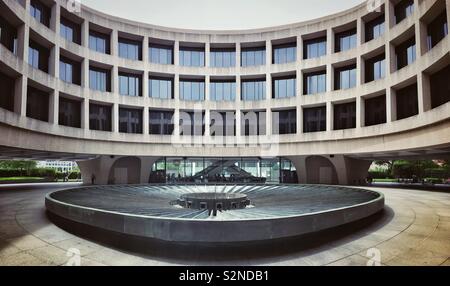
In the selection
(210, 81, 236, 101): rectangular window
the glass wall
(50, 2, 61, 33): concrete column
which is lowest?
the glass wall

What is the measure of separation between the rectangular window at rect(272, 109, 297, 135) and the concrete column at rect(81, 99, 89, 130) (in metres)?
22.5

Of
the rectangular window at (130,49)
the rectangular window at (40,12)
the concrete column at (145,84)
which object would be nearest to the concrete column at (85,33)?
the rectangular window at (40,12)

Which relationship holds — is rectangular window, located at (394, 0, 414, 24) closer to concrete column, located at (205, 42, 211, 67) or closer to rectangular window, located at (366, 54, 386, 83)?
rectangular window, located at (366, 54, 386, 83)

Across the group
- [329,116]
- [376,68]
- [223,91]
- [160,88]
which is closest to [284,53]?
[223,91]

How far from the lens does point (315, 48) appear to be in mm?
35875

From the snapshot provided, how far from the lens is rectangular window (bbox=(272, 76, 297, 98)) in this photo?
36875 mm

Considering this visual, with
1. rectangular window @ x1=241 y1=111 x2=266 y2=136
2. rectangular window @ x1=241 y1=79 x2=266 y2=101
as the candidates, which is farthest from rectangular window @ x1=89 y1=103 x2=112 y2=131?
rectangular window @ x1=241 y1=79 x2=266 y2=101

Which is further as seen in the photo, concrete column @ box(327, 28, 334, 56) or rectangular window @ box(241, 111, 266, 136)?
rectangular window @ box(241, 111, 266, 136)

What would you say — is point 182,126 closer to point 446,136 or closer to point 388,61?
point 388,61

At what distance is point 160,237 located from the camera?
8.27 m

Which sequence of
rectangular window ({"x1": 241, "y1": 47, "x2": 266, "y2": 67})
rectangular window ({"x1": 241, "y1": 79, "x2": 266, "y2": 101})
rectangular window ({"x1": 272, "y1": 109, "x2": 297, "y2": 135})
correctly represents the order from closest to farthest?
rectangular window ({"x1": 272, "y1": 109, "x2": 297, "y2": 135})
rectangular window ({"x1": 241, "y1": 79, "x2": 266, "y2": 101})
rectangular window ({"x1": 241, "y1": 47, "x2": 266, "y2": 67})

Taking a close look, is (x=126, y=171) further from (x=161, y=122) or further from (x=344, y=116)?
(x=344, y=116)

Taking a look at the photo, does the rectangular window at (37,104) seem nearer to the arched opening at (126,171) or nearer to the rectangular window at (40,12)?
the rectangular window at (40,12)
